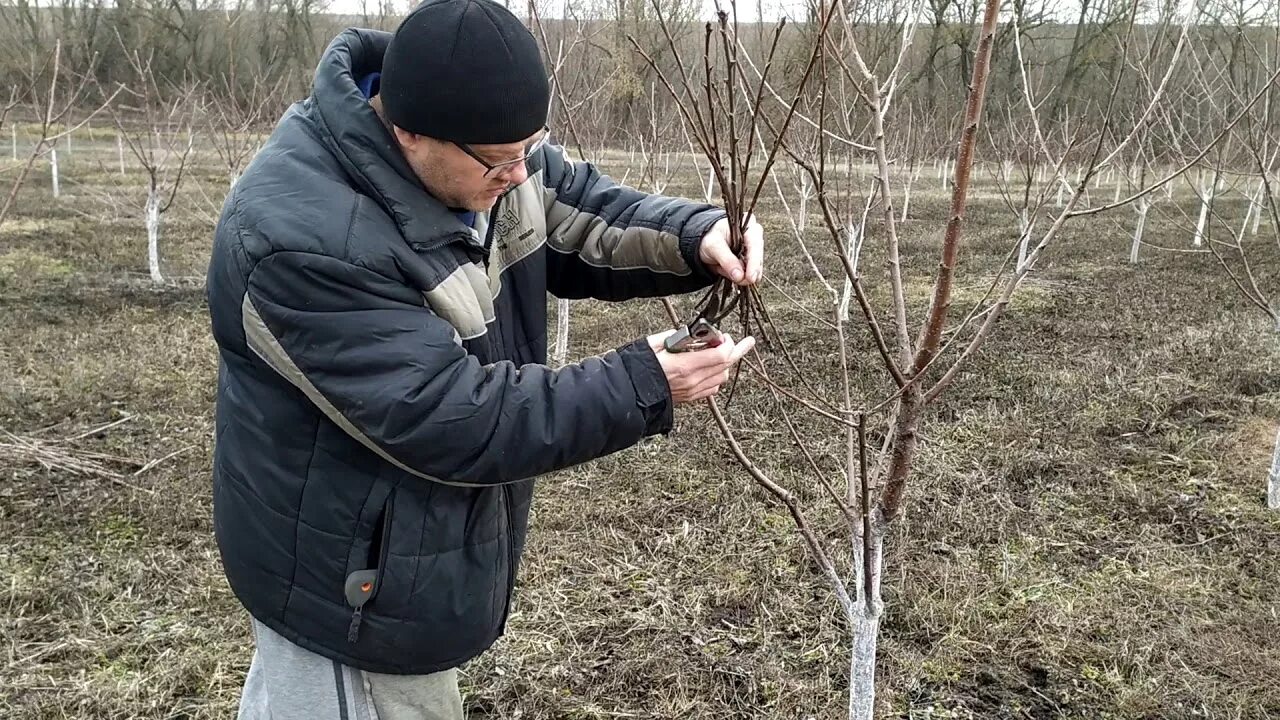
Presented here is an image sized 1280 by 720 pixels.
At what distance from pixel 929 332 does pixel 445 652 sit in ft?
3.26

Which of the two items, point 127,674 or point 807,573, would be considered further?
point 807,573

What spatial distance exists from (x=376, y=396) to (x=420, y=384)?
0.20 ft

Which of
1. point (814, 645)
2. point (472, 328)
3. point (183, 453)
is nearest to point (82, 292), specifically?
point (183, 453)

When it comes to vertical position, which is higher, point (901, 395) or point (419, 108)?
point (419, 108)

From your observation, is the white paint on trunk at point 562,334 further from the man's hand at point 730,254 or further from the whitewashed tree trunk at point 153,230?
the whitewashed tree trunk at point 153,230

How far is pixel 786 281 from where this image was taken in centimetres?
972

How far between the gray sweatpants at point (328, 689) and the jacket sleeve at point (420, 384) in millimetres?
→ 443

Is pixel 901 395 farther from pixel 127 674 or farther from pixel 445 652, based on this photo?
pixel 127 674

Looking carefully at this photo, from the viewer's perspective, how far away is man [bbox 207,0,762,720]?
111 cm

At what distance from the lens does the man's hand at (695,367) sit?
121cm

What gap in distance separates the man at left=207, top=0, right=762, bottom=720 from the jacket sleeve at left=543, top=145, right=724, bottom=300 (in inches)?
2.2

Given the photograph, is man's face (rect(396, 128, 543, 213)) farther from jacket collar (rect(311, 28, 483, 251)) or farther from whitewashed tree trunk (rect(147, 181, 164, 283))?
whitewashed tree trunk (rect(147, 181, 164, 283))

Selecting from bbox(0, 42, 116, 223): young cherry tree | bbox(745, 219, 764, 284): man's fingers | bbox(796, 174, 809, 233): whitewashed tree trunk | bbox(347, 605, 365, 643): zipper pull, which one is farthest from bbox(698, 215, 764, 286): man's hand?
bbox(796, 174, 809, 233): whitewashed tree trunk

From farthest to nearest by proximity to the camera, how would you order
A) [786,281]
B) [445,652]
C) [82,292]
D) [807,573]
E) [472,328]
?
1. [786,281]
2. [82,292]
3. [807,573]
4. [445,652]
5. [472,328]
